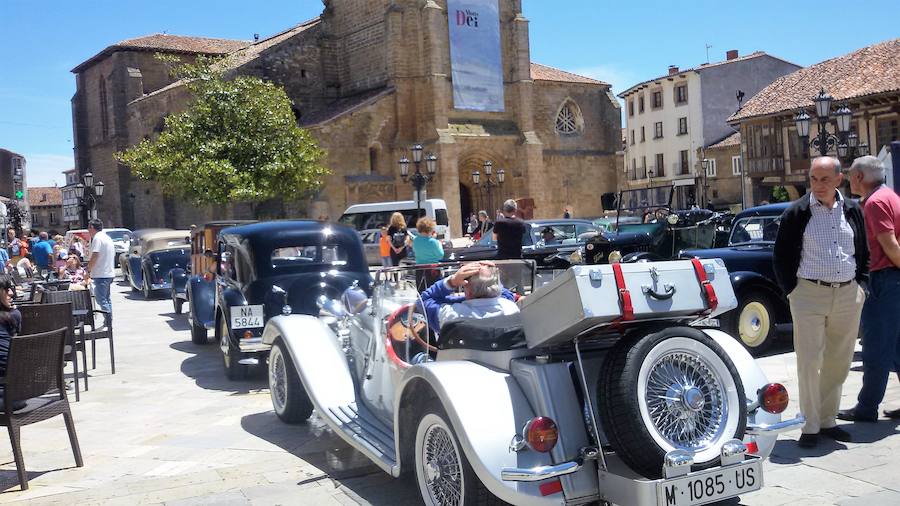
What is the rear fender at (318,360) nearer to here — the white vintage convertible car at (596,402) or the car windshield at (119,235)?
the white vintage convertible car at (596,402)

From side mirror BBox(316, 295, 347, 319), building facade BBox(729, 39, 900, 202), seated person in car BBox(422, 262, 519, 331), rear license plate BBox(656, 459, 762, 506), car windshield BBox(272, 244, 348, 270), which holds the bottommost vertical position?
rear license plate BBox(656, 459, 762, 506)

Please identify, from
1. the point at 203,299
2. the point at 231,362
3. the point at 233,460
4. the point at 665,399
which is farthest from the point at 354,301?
the point at 203,299

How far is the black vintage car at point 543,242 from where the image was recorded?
1520 cm

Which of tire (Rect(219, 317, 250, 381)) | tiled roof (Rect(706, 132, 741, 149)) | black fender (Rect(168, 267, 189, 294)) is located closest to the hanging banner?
tiled roof (Rect(706, 132, 741, 149))

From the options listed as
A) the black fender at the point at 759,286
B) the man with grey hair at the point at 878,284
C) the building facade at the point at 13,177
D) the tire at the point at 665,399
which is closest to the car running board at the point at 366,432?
the tire at the point at 665,399

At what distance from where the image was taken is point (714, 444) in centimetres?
354

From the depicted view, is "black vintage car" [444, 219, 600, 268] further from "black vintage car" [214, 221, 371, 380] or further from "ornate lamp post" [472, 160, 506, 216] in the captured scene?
"ornate lamp post" [472, 160, 506, 216]

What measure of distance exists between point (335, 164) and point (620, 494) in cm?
2917

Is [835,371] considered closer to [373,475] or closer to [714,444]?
[714,444]

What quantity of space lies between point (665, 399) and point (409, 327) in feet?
5.69

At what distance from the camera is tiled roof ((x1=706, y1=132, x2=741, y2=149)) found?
47487 mm

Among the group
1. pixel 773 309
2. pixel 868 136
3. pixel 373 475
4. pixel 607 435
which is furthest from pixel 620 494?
pixel 868 136

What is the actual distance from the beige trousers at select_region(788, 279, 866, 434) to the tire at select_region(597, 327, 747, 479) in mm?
1749

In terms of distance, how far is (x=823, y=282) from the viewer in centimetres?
508
